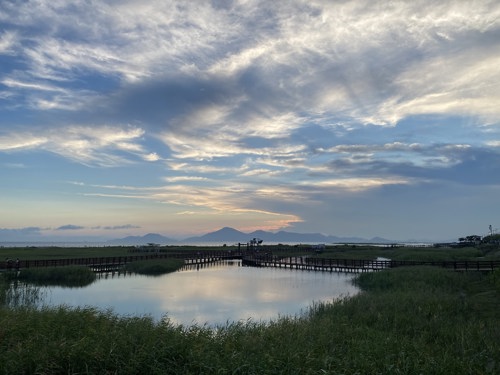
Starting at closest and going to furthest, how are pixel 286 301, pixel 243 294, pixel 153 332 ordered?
pixel 153 332 < pixel 286 301 < pixel 243 294

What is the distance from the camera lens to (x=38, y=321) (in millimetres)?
13281

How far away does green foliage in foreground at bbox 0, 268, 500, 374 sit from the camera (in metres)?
9.64

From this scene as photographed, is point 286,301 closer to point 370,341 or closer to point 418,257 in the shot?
point 370,341

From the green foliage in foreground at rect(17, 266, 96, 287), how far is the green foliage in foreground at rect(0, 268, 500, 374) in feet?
89.1

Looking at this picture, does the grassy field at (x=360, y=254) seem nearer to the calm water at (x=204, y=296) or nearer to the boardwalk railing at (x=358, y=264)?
the boardwalk railing at (x=358, y=264)

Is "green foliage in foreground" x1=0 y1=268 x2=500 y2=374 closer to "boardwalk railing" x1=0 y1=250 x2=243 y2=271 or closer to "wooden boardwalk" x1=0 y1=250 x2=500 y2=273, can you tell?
"wooden boardwalk" x1=0 y1=250 x2=500 y2=273

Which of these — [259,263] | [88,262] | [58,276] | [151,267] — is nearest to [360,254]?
[259,263]

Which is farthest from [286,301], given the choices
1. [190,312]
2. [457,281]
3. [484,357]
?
[484,357]

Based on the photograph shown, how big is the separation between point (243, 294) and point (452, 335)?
22886 millimetres

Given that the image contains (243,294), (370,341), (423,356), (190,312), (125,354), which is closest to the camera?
(125,354)

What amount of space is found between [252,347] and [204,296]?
2303cm

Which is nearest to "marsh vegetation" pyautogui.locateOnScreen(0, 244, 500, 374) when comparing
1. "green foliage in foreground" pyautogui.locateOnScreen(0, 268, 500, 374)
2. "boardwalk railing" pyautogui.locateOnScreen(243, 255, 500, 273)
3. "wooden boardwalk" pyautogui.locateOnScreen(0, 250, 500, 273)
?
"green foliage in foreground" pyautogui.locateOnScreen(0, 268, 500, 374)

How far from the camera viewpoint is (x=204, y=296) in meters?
33.8

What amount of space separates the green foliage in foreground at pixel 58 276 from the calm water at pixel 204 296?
5.45 ft
